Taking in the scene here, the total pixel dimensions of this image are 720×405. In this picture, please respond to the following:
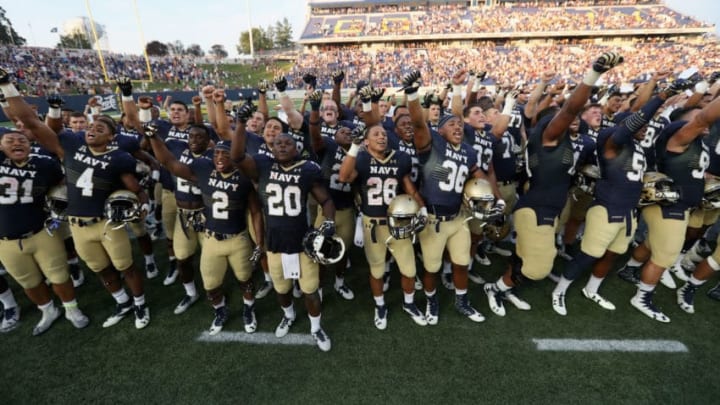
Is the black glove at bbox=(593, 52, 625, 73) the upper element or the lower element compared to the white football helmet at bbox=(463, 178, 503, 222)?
upper

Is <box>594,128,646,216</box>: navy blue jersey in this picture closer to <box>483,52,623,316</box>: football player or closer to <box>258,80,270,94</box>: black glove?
<box>483,52,623,316</box>: football player

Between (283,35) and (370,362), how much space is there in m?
95.5

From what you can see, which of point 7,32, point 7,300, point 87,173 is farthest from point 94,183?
point 7,32

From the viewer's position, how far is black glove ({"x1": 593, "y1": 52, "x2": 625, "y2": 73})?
3.28 m

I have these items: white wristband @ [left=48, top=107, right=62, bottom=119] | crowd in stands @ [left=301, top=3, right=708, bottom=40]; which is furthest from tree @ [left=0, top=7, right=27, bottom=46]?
white wristband @ [left=48, top=107, right=62, bottom=119]

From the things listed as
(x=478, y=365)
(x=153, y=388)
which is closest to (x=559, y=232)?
(x=478, y=365)

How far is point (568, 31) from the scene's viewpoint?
4572 centimetres

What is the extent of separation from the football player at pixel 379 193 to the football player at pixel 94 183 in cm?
A: 281

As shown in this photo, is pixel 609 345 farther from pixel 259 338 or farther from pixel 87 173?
pixel 87 173

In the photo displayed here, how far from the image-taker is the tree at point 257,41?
82625mm

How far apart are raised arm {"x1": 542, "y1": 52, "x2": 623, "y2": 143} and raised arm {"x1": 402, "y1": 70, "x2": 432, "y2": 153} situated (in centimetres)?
146

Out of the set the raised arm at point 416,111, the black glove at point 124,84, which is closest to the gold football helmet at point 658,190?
the raised arm at point 416,111

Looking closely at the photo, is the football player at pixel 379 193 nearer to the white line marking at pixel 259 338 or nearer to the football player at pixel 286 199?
the football player at pixel 286 199

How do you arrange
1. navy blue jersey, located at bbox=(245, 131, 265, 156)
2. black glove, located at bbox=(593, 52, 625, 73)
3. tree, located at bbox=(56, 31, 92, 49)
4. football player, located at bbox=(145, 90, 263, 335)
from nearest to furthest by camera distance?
black glove, located at bbox=(593, 52, 625, 73) → football player, located at bbox=(145, 90, 263, 335) → navy blue jersey, located at bbox=(245, 131, 265, 156) → tree, located at bbox=(56, 31, 92, 49)
